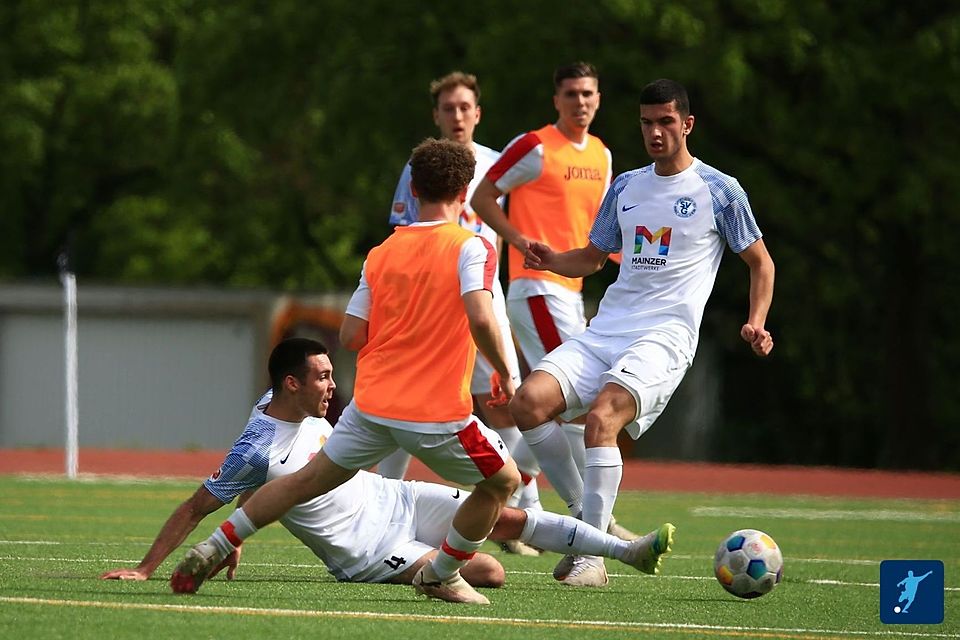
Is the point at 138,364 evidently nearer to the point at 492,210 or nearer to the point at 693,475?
the point at 693,475

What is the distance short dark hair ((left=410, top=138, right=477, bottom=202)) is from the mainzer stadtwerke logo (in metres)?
2.24

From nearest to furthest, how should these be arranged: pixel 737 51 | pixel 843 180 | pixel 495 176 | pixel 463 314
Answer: pixel 463 314 < pixel 495 176 < pixel 737 51 < pixel 843 180

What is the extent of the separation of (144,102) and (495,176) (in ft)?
97.3

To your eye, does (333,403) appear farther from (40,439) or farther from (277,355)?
(277,355)

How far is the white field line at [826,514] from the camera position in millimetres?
15414

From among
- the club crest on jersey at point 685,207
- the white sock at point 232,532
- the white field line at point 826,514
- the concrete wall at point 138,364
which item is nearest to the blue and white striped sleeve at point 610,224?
the club crest on jersey at point 685,207

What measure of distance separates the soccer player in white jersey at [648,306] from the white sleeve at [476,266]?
1.55 meters

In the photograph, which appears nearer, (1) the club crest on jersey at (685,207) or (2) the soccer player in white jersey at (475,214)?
(1) the club crest on jersey at (685,207)

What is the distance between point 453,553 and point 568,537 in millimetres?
747

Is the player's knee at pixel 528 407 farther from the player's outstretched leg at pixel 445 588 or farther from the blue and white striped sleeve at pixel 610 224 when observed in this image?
the player's outstretched leg at pixel 445 588

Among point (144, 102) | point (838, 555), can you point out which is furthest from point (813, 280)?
point (838, 555)

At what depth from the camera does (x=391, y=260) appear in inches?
283

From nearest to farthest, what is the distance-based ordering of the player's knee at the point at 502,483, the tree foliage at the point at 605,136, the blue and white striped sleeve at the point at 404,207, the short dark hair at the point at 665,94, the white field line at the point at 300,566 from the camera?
the player's knee at the point at 502,483 → the short dark hair at the point at 665,94 → the white field line at the point at 300,566 → the blue and white striped sleeve at the point at 404,207 → the tree foliage at the point at 605,136

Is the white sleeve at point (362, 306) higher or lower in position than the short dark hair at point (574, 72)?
lower
